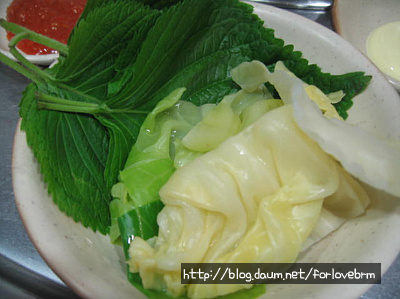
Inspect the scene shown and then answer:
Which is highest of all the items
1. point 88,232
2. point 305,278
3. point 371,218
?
point 371,218

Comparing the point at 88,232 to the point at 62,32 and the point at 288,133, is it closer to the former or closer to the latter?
the point at 288,133

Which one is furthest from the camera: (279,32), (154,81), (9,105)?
(9,105)

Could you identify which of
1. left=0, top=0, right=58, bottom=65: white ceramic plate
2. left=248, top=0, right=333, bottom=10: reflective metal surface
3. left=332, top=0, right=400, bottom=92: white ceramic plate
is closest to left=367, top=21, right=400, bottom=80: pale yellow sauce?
left=332, top=0, right=400, bottom=92: white ceramic plate

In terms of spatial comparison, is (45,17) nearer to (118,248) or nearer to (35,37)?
(35,37)

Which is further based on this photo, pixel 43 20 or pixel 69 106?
pixel 43 20

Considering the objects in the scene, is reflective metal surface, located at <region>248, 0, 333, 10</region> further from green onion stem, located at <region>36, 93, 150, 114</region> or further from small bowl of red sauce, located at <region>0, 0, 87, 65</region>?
green onion stem, located at <region>36, 93, 150, 114</region>

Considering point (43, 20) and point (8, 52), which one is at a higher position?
point (43, 20)

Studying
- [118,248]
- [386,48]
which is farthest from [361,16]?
[118,248]

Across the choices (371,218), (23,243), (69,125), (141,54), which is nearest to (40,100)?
(69,125)
